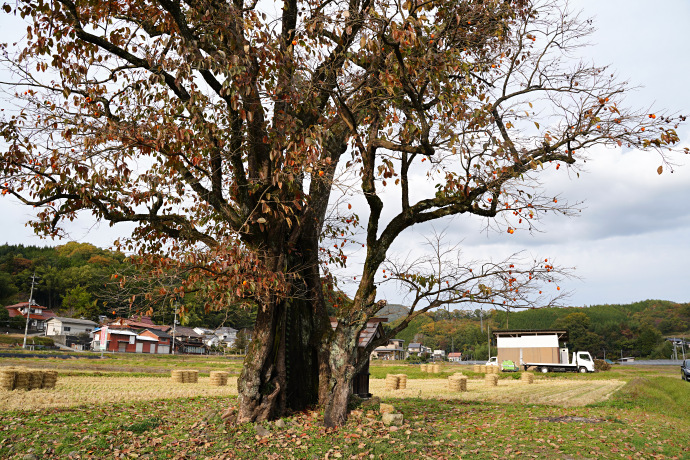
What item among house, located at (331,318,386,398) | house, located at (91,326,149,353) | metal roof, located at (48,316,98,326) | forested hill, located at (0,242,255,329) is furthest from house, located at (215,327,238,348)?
house, located at (331,318,386,398)

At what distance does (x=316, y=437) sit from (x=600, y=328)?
10802cm

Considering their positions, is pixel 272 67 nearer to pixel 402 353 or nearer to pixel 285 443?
pixel 285 443

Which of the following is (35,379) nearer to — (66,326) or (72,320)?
(72,320)

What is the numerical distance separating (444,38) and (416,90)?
3.72ft

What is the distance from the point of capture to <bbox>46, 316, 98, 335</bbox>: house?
78562 mm

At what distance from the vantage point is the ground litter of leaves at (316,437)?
8.36m

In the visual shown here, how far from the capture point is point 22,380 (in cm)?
1752

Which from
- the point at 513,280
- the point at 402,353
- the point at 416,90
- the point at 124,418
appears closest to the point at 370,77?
the point at 416,90

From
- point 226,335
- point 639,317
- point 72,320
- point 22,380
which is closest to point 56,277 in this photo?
point 72,320

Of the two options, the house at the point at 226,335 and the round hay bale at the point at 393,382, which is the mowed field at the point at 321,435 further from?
the house at the point at 226,335

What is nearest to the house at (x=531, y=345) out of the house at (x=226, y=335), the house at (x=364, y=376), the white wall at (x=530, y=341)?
the white wall at (x=530, y=341)

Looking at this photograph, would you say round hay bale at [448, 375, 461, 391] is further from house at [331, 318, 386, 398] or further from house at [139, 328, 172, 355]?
house at [139, 328, 172, 355]

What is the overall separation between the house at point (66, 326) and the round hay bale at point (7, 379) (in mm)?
68682

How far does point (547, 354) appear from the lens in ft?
162
